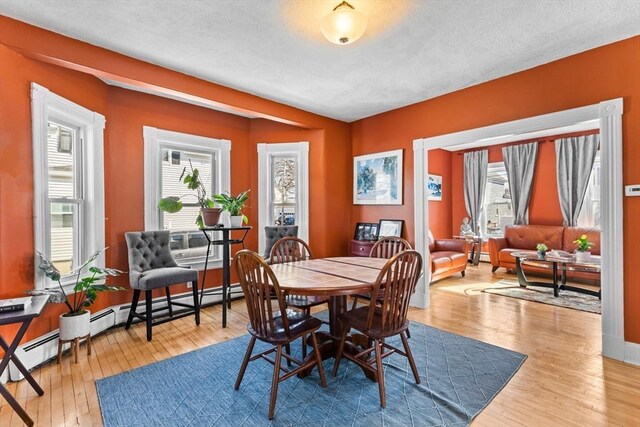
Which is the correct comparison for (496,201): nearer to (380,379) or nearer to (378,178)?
(378,178)

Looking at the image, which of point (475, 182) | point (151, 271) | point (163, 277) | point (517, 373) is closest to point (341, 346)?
point (517, 373)

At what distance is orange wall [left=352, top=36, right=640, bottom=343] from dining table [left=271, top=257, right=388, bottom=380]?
5.93 ft

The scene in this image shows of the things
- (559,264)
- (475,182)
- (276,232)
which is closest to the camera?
(276,232)

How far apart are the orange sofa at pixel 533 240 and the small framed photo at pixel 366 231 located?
2.70 metres

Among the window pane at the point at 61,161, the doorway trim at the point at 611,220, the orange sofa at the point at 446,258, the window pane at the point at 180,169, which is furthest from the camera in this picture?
the orange sofa at the point at 446,258

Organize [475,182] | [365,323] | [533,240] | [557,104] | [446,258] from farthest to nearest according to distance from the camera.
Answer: [475,182], [533,240], [446,258], [557,104], [365,323]

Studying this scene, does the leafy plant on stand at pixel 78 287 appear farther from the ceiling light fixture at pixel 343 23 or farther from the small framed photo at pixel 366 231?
the small framed photo at pixel 366 231

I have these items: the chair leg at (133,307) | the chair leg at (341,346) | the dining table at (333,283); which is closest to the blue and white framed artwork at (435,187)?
the dining table at (333,283)

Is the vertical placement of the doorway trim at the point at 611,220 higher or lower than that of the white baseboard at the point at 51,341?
higher

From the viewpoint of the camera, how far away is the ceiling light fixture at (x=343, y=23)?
1.96 m

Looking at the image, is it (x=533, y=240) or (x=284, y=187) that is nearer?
(x=284, y=187)

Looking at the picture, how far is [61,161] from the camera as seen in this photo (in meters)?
2.96

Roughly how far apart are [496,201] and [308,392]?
6.41 m

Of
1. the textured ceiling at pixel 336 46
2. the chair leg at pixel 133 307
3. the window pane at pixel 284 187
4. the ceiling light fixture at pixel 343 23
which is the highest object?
the textured ceiling at pixel 336 46
